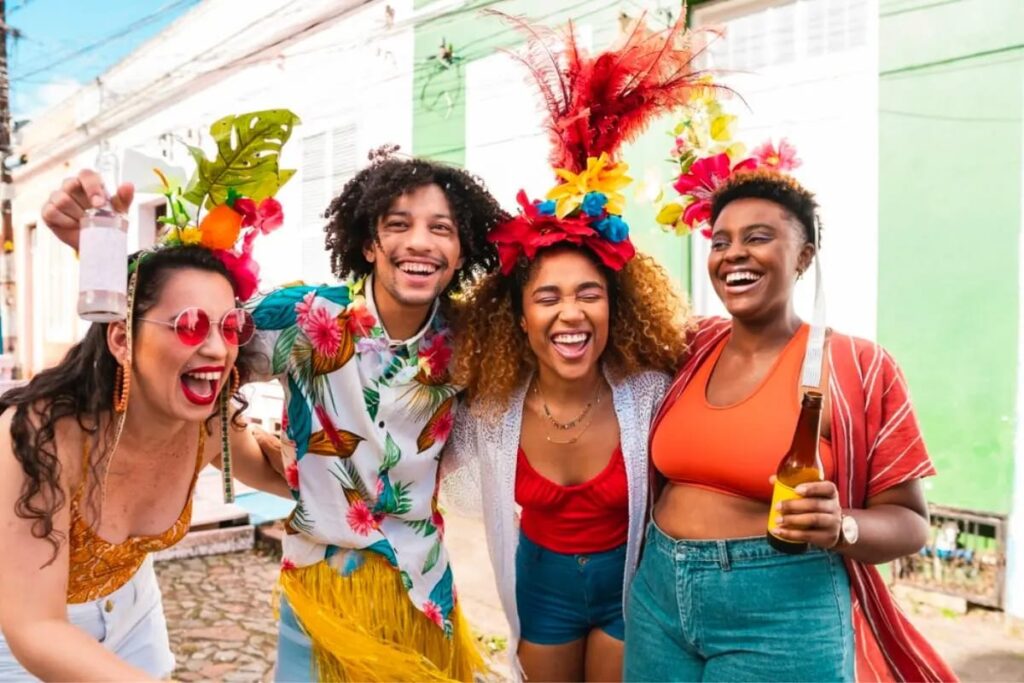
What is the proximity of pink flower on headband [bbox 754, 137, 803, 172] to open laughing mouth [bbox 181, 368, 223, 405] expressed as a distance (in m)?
1.70

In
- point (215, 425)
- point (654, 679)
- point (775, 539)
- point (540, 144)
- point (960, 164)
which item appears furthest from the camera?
point (540, 144)

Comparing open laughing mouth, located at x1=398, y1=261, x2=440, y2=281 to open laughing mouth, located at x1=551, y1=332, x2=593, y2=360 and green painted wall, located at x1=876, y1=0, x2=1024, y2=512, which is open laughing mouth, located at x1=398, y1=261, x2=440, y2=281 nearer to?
open laughing mouth, located at x1=551, y1=332, x2=593, y2=360

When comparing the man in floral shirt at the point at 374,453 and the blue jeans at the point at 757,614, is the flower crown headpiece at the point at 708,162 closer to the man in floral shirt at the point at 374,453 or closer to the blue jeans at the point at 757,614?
the man in floral shirt at the point at 374,453

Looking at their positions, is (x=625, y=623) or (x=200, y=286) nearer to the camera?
(x=200, y=286)

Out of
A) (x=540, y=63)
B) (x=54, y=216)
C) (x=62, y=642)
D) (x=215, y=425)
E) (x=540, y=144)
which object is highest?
(x=540, y=144)

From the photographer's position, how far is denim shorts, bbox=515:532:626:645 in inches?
94.5

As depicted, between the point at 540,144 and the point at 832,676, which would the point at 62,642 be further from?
the point at 540,144

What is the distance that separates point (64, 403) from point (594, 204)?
5.22ft

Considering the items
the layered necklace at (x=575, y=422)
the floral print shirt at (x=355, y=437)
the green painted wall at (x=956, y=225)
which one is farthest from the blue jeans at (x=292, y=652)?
the green painted wall at (x=956, y=225)

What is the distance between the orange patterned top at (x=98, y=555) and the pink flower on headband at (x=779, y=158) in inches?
78.5

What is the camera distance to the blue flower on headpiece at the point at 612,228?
8.27ft

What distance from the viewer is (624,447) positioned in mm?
2389

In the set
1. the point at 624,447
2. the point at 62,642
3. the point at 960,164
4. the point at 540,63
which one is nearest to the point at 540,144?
the point at 960,164

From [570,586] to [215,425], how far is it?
1185 millimetres
